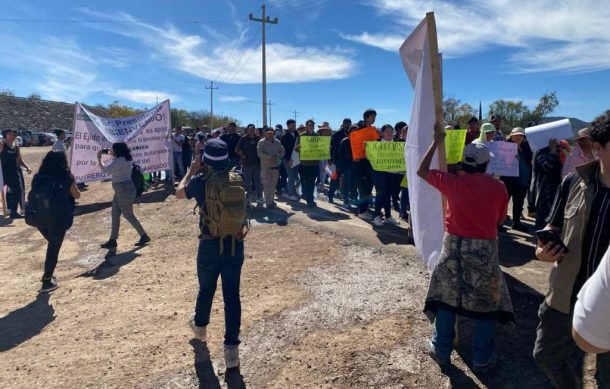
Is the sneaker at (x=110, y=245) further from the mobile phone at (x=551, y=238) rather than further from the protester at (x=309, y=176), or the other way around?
the mobile phone at (x=551, y=238)

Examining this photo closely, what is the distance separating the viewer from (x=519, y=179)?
309 inches

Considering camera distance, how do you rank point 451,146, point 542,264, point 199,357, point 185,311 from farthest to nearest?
point 542,264 → point 451,146 → point 185,311 → point 199,357

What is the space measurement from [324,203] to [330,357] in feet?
24.2

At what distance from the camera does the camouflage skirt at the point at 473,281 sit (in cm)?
310

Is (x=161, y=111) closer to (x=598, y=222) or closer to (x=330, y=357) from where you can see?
(x=330, y=357)

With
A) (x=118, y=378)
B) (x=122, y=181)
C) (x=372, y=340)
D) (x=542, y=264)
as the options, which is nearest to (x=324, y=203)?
(x=122, y=181)

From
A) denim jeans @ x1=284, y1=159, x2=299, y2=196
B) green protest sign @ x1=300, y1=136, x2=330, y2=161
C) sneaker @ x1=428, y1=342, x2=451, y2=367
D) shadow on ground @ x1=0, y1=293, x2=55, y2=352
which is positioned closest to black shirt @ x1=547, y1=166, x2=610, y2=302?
sneaker @ x1=428, y1=342, x2=451, y2=367

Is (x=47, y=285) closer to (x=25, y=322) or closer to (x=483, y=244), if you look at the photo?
(x=25, y=322)

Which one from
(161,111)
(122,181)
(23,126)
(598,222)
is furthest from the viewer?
(23,126)

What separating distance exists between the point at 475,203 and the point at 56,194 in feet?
16.9

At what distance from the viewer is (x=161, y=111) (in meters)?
12.3

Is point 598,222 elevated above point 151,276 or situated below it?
above

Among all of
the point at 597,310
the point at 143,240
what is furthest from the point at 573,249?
the point at 143,240

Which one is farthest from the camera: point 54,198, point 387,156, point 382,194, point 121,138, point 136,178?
point 121,138
